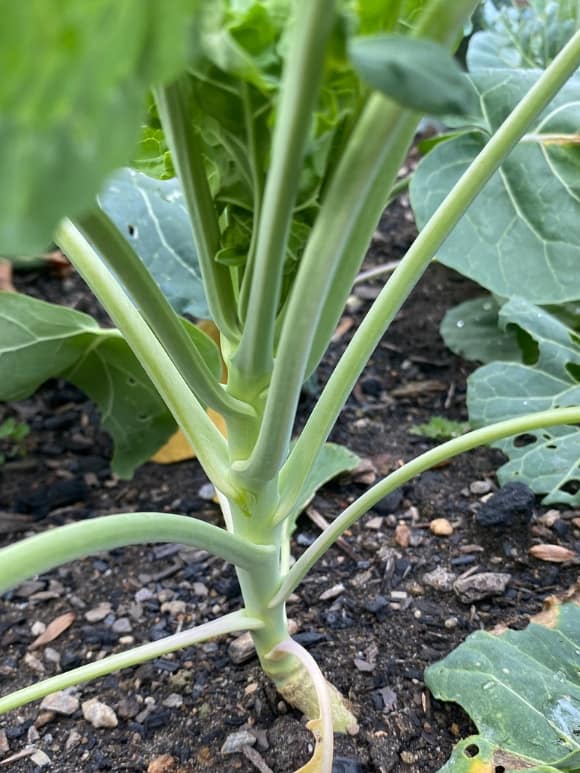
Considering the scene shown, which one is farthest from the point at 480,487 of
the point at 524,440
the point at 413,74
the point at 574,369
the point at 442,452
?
the point at 413,74

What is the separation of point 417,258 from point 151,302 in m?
0.21

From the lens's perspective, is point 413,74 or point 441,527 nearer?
point 413,74

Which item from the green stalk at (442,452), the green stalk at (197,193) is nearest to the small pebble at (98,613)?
the green stalk at (442,452)

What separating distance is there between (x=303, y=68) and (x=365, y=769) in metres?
0.62

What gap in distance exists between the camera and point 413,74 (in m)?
0.30

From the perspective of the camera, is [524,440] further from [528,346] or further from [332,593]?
[332,593]

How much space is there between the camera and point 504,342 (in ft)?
4.08

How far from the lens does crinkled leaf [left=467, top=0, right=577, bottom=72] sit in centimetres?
120

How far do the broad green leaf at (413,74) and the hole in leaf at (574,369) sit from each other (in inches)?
30.6

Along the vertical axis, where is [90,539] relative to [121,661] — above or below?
above

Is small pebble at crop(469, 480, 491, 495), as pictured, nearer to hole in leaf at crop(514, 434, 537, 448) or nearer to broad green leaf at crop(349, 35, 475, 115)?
hole in leaf at crop(514, 434, 537, 448)

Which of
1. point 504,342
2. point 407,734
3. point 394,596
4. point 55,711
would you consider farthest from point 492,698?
point 504,342

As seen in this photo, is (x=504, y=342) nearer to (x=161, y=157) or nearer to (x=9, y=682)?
(x=161, y=157)

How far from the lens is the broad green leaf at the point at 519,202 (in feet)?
2.83
